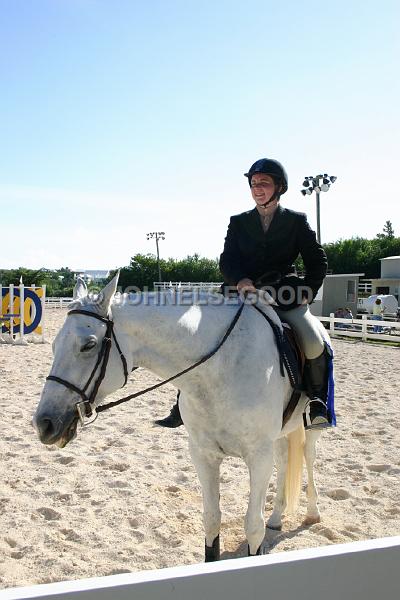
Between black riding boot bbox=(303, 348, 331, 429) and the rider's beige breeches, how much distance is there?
89 millimetres

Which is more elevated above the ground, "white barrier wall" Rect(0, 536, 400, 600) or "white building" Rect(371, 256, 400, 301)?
"white building" Rect(371, 256, 400, 301)

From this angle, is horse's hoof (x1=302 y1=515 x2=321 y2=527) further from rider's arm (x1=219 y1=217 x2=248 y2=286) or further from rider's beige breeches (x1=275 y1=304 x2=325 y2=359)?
rider's arm (x1=219 y1=217 x2=248 y2=286)

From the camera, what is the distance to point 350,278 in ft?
77.6

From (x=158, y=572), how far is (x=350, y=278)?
23738mm

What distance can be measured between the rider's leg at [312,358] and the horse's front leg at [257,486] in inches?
29.0

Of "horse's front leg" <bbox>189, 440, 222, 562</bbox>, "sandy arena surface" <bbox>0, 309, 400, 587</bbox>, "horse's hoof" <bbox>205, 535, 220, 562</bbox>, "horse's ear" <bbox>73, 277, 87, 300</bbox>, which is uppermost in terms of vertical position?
"horse's ear" <bbox>73, 277, 87, 300</bbox>

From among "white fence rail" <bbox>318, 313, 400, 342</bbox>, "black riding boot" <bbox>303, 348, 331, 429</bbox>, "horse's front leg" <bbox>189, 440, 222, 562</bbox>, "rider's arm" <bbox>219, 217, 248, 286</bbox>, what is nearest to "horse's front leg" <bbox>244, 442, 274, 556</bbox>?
"horse's front leg" <bbox>189, 440, 222, 562</bbox>

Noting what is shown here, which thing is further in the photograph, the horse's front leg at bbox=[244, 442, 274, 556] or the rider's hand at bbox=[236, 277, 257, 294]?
the rider's hand at bbox=[236, 277, 257, 294]

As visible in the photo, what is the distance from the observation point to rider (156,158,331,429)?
322cm

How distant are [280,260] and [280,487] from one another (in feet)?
6.28

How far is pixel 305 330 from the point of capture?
3.25m

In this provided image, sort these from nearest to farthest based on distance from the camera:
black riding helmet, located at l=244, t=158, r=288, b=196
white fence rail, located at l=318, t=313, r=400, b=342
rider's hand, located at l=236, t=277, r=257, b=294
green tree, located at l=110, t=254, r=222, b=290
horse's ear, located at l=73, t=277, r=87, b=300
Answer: horse's ear, located at l=73, t=277, r=87, b=300, rider's hand, located at l=236, t=277, r=257, b=294, black riding helmet, located at l=244, t=158, r=288, b=196, white fence rail, located at l=318, t=313, r=400, b=342, green tree, located at l=110, t=254, r=222, b=290

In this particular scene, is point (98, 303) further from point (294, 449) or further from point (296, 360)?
point (294, 449)

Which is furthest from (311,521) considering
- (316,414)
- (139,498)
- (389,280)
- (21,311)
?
(389,280)
